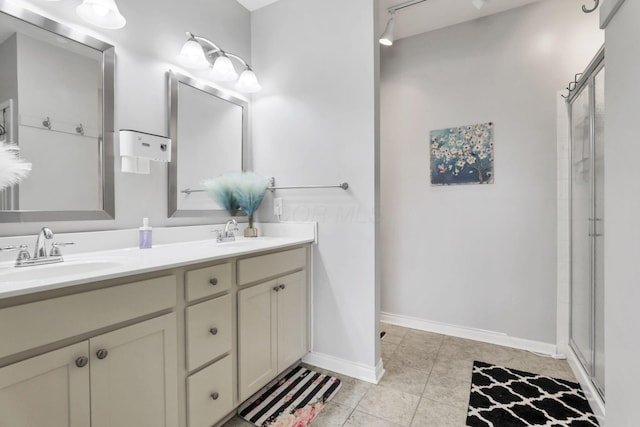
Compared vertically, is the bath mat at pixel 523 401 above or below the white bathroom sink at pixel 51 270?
below

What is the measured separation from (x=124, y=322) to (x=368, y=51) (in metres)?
1.95

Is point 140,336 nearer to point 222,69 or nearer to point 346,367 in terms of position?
point 346,367

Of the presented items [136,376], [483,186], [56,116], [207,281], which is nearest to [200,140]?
[56,116]

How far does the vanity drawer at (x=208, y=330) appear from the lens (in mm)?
1264

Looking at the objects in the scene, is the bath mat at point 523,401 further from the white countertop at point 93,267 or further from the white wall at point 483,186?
the white countertop at point 93,267

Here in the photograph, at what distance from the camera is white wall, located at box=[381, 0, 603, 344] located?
2.25 meters

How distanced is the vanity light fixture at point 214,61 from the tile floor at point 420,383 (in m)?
2.08

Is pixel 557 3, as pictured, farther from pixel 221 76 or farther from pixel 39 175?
pixel 39 175

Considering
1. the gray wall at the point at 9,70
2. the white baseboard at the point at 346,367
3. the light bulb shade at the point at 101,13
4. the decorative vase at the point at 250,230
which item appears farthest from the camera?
the decorative vase at the point at 250,230

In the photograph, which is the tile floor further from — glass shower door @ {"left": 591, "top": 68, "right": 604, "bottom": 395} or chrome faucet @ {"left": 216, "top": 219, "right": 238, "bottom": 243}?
chrome faucet @ {"left": 216, "top": 219, "right": 238, "bottom": 243}

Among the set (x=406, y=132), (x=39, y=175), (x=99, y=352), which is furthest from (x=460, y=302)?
(x=39, y=175)

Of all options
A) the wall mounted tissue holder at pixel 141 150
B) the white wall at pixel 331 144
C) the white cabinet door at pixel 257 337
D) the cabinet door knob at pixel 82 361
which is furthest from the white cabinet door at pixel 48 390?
the white wall at pixel 331 144

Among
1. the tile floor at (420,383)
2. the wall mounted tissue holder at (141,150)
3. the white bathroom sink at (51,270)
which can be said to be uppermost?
the wall mounted tissue holder at (141,150)

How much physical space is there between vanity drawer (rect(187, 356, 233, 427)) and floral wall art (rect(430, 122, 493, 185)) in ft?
7.27
